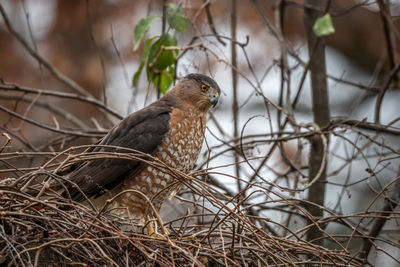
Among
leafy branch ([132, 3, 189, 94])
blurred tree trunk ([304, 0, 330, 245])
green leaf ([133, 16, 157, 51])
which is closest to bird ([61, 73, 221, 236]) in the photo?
leafy branch ([132, 3, 189, 94])

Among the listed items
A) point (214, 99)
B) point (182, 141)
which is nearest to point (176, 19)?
point (214, 99)

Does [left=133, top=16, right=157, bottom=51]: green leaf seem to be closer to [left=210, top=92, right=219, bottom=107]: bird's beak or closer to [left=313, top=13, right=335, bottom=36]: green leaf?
[left=210, top=92, right=219, bottom=107]: bird's beak

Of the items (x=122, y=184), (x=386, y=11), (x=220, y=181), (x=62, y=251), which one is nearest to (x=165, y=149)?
(x=122, y=184)

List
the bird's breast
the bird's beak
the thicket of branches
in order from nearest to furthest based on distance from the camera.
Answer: the thicket of branches < the bird's breast < the bird's beak

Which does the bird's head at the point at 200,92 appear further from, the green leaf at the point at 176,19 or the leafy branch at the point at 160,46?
the green leaf at the point at 176,19

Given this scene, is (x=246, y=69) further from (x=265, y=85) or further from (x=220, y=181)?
(x=220, y=181)

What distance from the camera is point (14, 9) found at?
7039 millimetres

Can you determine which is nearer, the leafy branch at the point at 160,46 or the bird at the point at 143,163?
the bird at the point at 143,163

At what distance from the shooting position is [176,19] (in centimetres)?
419

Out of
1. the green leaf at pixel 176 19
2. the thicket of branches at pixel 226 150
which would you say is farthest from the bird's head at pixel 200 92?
the green leaf at pixel 176 19

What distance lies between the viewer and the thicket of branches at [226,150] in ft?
8.17

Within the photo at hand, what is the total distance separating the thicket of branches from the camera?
2490 mm

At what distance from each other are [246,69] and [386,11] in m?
2.73

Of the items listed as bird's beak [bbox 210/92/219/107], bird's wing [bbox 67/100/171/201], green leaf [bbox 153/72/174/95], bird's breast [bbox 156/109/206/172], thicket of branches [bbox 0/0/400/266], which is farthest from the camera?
green leaf [bbox 153/72/174/95]
